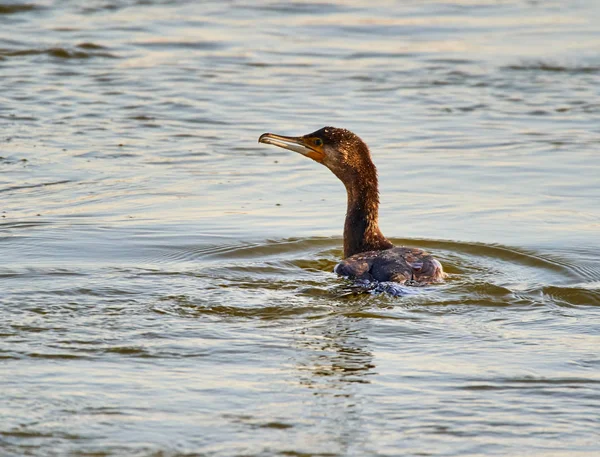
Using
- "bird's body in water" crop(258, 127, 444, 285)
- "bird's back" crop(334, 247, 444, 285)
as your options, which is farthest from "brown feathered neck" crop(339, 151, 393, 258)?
"bird's back" crop(334, 247, 444, 285)

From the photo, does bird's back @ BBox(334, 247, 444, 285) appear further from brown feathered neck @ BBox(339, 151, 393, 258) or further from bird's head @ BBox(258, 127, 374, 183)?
bird's head @ BBox(258, 127, 374, 183)

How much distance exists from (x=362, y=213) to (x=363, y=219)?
0.17ft

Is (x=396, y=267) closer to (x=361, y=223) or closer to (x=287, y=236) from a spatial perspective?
(x=361, y=223)

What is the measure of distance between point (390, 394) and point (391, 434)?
532 mm

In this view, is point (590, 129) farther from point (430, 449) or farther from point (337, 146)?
point (430, 449)

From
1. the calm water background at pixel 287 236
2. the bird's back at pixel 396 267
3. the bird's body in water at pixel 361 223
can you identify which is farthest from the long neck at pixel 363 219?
the bird's back at pixel 396 267

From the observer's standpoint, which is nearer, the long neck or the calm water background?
the calm water background

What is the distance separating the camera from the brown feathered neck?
970 centimetres

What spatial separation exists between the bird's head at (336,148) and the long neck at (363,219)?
0.28 feet

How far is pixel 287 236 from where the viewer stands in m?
10.1

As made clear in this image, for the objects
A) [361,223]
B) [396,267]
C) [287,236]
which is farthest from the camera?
[287,236]

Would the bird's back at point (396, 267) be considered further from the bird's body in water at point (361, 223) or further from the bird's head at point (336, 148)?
the bird's head at point (336, 148)

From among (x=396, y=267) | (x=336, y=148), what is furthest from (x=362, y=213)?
(x=396, y=267)

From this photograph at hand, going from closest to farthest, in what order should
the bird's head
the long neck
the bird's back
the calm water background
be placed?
1. the calm water background
2. the bird's back
3. the long neck
4. the bird's head
